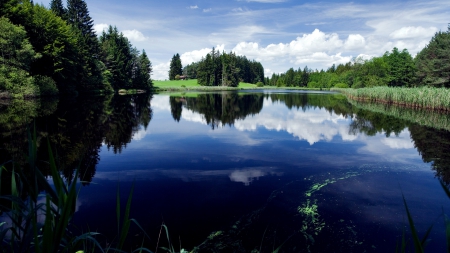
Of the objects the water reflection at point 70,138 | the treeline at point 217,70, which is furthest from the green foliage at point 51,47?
the treeline at point 217,70

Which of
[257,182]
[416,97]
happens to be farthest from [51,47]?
[416,97]

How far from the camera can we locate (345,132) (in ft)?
50.2

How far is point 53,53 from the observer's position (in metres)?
33.9

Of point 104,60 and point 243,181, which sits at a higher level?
point 104,60

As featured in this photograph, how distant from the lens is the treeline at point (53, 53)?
28.1 metres

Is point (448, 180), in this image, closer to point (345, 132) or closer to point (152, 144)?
point (345, 132)

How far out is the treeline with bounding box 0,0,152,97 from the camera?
28141mm

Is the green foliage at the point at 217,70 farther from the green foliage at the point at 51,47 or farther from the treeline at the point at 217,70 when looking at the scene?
the green foliage at the point at 51,47

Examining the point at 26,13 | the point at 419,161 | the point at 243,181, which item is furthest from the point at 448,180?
the point at 26,13

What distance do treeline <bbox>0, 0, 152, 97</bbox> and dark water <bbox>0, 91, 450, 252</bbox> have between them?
19.0 metres

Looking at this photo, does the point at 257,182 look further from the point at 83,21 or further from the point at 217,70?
the point at 217,70

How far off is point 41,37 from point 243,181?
38954 mm

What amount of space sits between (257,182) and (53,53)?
36.5 m

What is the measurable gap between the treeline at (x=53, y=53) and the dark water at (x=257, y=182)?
1899 cm
